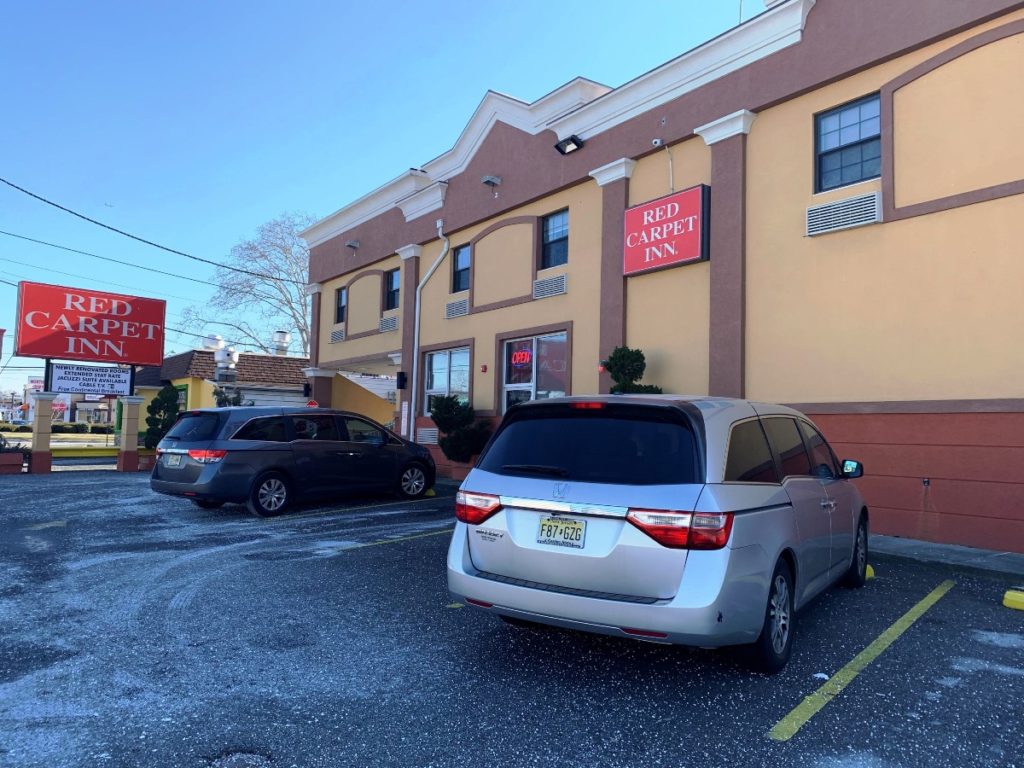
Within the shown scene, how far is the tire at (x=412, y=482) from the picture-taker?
1216cm

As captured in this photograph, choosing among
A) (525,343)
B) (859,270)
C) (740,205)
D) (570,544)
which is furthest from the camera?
(525,343)

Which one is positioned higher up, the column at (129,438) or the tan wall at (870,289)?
the tan wall at (870,289)

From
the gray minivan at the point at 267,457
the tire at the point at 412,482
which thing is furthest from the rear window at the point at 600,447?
the tire at the point at 412,482

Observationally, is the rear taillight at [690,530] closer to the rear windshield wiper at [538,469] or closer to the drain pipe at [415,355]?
the rear windshield wiper at [538,469]

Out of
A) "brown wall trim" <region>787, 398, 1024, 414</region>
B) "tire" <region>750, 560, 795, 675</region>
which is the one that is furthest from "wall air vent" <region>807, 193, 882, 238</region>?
"tire" <region>750, 560, 795, 675</region>

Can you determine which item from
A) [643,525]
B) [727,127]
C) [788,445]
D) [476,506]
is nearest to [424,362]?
[727,127]

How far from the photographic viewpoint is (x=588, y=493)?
13.2 ft

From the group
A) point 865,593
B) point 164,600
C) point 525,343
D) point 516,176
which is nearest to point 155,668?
point 164,600

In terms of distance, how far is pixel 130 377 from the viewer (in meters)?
21.0

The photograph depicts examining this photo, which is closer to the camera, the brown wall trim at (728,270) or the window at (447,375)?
the brown wall trim at (728,270)

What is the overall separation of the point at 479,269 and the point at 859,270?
28.5 feet

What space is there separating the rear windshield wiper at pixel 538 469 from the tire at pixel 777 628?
52.9 inches

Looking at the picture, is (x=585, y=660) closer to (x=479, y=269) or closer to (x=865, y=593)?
(x=865, y=593)

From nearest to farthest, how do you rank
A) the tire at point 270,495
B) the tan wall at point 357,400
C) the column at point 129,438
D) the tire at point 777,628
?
the tire at point 777,628
the tire at point 270,495
the column at point 129,438
the tan wall at point 357,400
